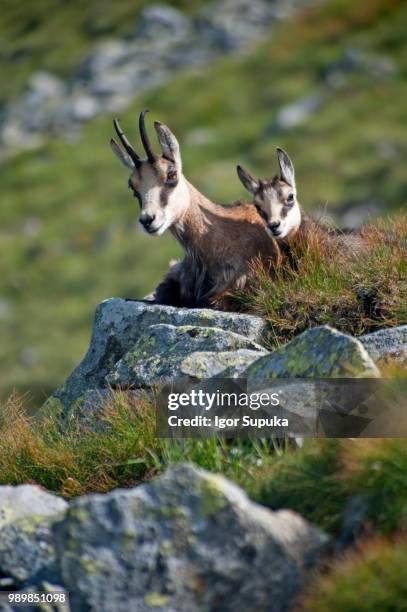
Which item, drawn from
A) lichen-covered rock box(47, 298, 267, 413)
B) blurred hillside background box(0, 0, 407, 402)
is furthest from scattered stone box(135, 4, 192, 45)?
lichen-covered rock box(47, 298, 267, 413)

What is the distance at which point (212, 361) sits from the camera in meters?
10.9

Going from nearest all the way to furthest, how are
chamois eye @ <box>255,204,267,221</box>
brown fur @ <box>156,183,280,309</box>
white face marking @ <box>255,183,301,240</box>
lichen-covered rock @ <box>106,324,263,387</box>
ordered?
lichen-covered rock @ <box>106,324,263,387</box>, white face marking @ <box>255,183,301,240</box>, chamois eye @ <box>255,204,267,221</box>, brown fur @ <box>156,183,280,309</box>

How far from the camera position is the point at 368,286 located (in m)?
12.4

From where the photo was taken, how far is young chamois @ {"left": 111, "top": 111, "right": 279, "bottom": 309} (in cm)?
1388

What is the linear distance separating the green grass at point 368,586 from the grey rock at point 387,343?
11.2 ft

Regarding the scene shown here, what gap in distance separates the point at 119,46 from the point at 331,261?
294ft

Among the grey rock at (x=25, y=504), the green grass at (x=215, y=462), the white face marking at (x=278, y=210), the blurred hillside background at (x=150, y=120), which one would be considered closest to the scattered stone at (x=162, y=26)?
the blurred hillside background at (x=150, y=120)

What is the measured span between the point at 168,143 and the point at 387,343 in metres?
4.76

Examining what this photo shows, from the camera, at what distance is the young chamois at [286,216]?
45.4ft

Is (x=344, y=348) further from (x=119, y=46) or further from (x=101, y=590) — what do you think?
(x=119, y=46)

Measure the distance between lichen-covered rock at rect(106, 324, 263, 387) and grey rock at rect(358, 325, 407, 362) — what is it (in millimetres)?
1135

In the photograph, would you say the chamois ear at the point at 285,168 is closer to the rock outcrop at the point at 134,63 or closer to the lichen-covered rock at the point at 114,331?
the lichen-covered rock at the point at 114,331

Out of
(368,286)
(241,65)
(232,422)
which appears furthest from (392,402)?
(241,65)

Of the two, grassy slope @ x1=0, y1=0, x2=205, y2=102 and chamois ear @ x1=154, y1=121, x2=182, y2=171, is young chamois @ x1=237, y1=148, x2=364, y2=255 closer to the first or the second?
chamois ear @ x1=154, y1=121, x2=182, y2=171
